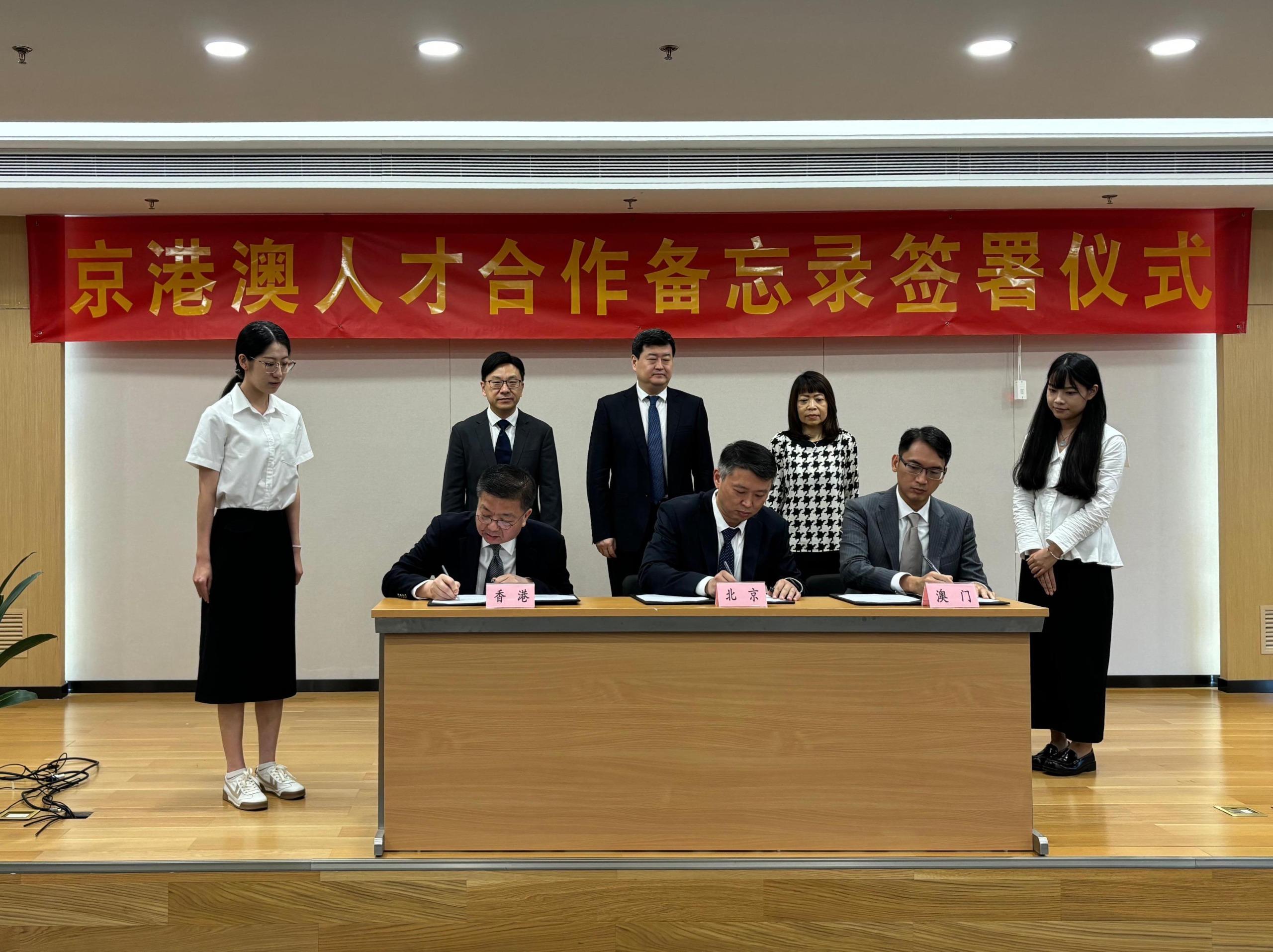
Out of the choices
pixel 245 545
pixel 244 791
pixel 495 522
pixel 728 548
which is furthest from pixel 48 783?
pixel 728 548

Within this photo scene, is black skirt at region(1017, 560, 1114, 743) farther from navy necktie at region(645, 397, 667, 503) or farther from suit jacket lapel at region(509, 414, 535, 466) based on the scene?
suit jacket lapel at region(509, 414, 535, 466)

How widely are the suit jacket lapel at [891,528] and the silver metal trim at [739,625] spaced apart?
0.65 meters

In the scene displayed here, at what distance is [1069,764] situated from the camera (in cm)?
360

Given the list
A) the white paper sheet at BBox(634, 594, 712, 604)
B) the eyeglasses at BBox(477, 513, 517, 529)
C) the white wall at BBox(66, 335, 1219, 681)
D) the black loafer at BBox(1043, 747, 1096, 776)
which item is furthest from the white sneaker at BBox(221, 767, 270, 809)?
the black loafer at BBox(1043, 747, 1096, 776)

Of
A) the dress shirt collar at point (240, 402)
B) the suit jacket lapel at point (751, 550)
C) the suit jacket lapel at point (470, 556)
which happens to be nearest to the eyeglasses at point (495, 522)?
the suit jacket lapel at point (470, 556)

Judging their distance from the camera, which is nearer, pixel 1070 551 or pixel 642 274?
pixel 1070 551

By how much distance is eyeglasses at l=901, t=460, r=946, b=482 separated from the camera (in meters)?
3.06

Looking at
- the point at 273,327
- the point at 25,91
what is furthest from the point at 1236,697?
the point at 25,91

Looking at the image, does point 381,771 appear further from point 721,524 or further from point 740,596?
point 721,524

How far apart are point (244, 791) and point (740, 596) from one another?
1.65 m

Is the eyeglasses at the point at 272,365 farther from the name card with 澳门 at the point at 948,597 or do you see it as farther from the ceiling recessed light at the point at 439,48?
the name card with 澳门 at the point at 948,597

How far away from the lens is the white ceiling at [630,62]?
10.4ft

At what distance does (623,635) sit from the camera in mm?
2615

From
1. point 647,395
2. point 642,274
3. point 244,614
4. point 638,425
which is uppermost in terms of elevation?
point 642,274
